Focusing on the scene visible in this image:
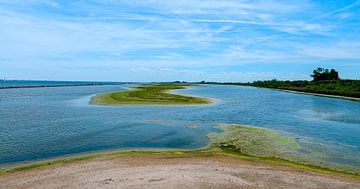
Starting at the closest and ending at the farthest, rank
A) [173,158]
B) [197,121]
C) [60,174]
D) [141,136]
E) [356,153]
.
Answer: [60,174], [173,158], [356,153], [141,136], [197,121]

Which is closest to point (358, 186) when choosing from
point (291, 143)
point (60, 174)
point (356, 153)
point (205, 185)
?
point (205, 185)

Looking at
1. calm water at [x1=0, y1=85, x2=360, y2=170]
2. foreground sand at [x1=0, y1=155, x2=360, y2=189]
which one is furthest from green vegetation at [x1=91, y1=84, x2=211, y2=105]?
foreground sand at [x1=0, y1=155, x2=360, y2=189]

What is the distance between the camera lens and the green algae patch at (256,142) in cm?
2350

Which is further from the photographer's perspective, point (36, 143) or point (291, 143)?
point (291, 143)

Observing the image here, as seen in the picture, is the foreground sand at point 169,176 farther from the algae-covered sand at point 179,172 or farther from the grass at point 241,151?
the grass at point 241,151

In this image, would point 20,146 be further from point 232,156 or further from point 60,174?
point 232,156

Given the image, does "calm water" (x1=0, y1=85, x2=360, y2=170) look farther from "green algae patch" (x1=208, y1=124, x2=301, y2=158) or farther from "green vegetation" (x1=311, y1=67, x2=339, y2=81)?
"green vegetation" (x1=311, y1=67, x2=339, y2=81)

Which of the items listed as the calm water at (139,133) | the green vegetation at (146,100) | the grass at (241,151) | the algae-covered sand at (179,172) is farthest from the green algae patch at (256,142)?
the green vegetation at (146,100)

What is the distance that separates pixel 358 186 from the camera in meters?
15.7

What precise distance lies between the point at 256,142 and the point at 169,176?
478 inches

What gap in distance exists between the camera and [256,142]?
2659cm

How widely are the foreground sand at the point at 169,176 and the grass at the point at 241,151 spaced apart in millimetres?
1188

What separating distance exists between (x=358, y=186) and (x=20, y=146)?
68.8ft

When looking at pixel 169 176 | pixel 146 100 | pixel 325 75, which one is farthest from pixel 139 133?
pixel 325 75
